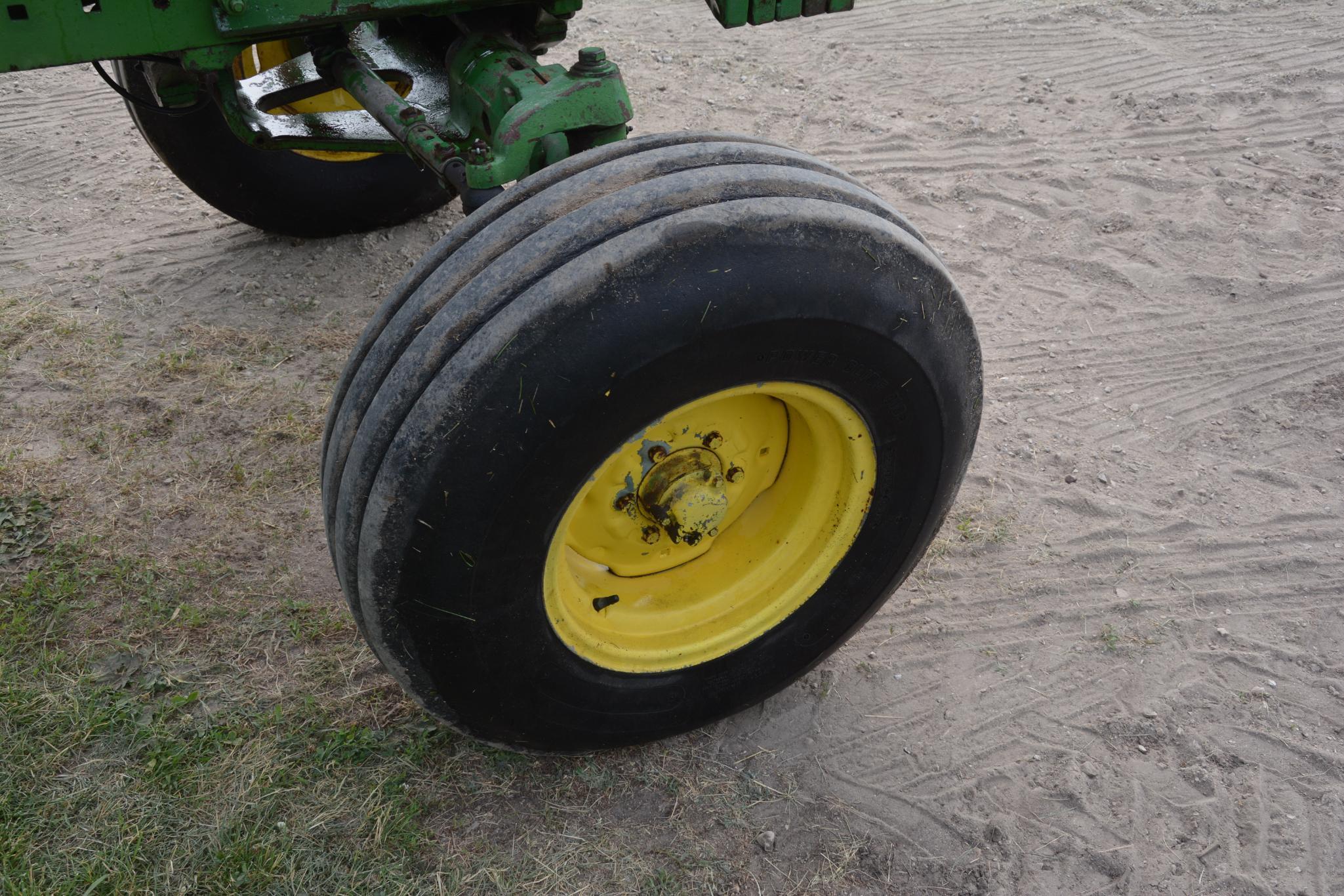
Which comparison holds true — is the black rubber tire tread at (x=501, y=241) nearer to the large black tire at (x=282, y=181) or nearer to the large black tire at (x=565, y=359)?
the large black tire at (x=565, y=359)

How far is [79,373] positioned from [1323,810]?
4045 millimetres

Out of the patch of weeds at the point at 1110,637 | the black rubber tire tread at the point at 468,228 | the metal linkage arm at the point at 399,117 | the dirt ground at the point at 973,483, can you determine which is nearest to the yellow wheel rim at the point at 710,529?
the dirt ground at the point at 973,483

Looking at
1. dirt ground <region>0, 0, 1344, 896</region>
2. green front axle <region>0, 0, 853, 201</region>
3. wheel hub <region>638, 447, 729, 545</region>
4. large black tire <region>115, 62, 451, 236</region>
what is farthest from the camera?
large black tire <region>115, 62, 451, 236</region>

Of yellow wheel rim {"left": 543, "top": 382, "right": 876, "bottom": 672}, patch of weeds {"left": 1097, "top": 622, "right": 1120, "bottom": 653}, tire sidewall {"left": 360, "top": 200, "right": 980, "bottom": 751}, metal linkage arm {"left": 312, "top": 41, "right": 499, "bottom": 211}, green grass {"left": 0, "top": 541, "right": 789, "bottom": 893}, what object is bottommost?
patch of weeds {"left": 1097, "top": 622, "right": 1120, "bottom": 653}

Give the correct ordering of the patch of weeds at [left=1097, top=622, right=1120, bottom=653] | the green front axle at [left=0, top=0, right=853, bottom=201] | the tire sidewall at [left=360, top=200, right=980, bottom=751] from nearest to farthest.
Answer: the tire sidewall at [left=360, top=200, right=980, bottom=751]
the green front axle at [left=0, top=0, right=853, bottom=201]
the patch of weeds at [left=1097, top=622, right=1120, bottom=653]

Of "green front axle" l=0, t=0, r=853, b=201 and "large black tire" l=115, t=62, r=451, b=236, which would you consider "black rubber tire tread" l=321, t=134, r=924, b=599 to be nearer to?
"green front axle" l=0, t=0, r=853, b=201

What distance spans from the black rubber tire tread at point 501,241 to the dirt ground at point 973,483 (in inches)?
36.8

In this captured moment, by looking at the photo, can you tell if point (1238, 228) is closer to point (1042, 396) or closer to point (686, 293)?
point (1042, 396)

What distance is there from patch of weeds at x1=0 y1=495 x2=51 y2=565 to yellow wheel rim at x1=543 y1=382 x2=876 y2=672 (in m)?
1.78

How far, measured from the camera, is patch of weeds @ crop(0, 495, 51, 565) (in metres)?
3.10

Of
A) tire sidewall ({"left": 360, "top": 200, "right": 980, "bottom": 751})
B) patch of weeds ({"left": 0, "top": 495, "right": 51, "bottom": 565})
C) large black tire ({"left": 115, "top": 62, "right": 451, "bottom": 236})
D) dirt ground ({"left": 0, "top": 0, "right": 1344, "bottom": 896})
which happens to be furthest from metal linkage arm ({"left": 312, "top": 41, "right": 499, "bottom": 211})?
patch of weeds ({"left": 0, "top": 495, "right": 51, "bottom": 565})

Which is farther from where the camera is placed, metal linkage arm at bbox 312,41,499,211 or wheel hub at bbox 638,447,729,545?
metal linkage arm at bbox 312,41,499,211

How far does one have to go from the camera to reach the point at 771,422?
2447 millimetres

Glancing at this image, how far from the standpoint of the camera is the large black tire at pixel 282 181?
382 centimetres
